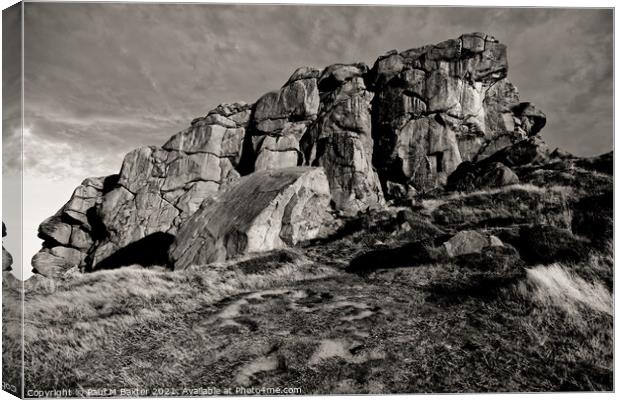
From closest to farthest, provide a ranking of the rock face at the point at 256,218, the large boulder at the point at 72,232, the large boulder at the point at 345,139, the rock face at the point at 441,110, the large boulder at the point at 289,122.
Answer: the rock face at the point at 256,218
the rock face at the point at 441,110
the large boulder at the point at 345,139
the large boulder at the point at 289,122
the large boulder at the point at 72,232

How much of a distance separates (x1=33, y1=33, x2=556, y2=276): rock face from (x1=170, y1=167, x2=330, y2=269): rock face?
25782mm

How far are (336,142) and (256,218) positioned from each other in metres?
32.8

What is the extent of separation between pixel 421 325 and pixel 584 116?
7423 mm

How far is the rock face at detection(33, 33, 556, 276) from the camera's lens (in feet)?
142

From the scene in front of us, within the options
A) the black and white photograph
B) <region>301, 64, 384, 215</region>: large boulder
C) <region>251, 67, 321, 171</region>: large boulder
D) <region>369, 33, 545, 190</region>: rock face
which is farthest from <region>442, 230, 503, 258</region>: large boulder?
<region>251, 67, 321, 171</region>: large boulder

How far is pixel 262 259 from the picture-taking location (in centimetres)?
1137

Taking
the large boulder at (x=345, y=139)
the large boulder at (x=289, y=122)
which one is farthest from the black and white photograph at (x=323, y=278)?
the large boulder at (x=289, y=122)

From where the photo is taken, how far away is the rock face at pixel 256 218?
40.7 feet

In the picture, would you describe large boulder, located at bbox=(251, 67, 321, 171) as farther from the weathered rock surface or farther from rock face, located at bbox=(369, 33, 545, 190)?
the weathered rock surface

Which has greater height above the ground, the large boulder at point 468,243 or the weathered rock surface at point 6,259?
the weathered rock surface at point 6,259

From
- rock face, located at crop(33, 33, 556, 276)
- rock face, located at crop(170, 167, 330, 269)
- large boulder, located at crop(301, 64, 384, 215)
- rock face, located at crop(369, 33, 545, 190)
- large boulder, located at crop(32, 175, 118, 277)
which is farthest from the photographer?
large boulder, located at crop(32, 175, 118, 277)

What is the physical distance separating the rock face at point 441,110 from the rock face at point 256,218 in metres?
30.0

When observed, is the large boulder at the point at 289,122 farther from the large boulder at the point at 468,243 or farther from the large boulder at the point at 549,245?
the large boulder at the point at 549,245

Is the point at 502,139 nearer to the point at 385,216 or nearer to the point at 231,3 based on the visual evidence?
the point at 385,216
